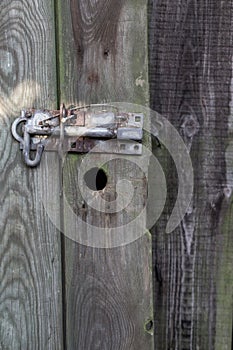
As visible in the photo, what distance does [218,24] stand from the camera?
4.60 feet

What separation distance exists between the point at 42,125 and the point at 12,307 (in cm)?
42

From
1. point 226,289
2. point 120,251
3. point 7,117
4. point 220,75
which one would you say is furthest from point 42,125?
point 226,289

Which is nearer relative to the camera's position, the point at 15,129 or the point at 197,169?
the point at 15,129

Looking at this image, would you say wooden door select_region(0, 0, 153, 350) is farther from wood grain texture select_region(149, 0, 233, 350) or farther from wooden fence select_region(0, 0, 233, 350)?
wood grain texture select_region(149, 0, 233, 350)

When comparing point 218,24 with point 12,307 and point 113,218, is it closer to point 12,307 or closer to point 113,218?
point 113,218

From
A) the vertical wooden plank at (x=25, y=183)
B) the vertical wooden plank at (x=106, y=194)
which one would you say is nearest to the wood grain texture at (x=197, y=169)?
the vertical wooden plank at (x=106, y=194)

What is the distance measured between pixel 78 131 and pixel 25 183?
0.17 meters

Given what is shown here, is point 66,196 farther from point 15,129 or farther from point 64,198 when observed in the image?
point 15,129

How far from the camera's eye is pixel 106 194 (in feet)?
4.03

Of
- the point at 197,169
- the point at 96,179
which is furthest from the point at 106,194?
the point at 197,169

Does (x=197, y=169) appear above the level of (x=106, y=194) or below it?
above

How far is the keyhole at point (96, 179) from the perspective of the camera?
1231 millimetres

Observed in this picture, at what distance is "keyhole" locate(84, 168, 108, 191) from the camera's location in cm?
123

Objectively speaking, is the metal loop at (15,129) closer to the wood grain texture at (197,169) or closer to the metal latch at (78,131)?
the metal latch at (78,131)
